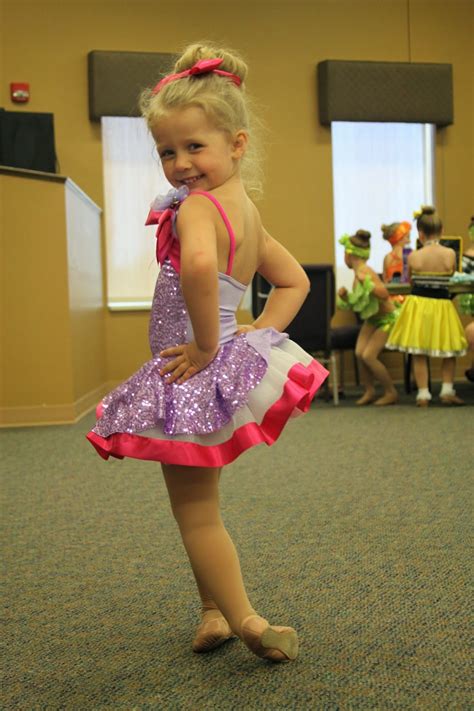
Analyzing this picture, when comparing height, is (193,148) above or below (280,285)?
above

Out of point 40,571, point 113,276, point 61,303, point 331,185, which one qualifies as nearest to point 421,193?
point 331,185

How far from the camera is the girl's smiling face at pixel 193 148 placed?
4.85 ft

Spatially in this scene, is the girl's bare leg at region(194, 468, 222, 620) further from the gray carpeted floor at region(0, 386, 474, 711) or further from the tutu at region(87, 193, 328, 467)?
the tutu at region(87, 193, 328, 467)

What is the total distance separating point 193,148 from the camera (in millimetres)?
1498

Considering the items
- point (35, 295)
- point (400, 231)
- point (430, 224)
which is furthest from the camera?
point (400, 231)

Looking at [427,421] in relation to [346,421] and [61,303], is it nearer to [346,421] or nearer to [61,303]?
[346,421]

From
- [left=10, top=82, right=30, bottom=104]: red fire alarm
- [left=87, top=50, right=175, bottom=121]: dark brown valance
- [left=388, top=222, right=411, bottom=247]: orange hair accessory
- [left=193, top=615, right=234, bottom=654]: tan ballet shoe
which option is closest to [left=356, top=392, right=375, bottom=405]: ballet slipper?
[left=388, top=222, right=411, bottom=247]: orange hair accessory


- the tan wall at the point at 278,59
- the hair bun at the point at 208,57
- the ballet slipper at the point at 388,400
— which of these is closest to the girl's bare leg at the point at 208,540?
the hair bun at the point at 208,57

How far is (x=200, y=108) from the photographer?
1482mm

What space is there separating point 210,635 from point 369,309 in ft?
15.6

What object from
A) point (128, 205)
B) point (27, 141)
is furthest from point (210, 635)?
point (128, 205)

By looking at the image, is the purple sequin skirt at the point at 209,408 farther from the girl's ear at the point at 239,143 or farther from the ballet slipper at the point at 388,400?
the ballet slipper at the point at 388,400

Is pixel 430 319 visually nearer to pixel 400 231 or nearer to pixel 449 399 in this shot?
pixel 449 399

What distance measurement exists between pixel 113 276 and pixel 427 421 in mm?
3593
